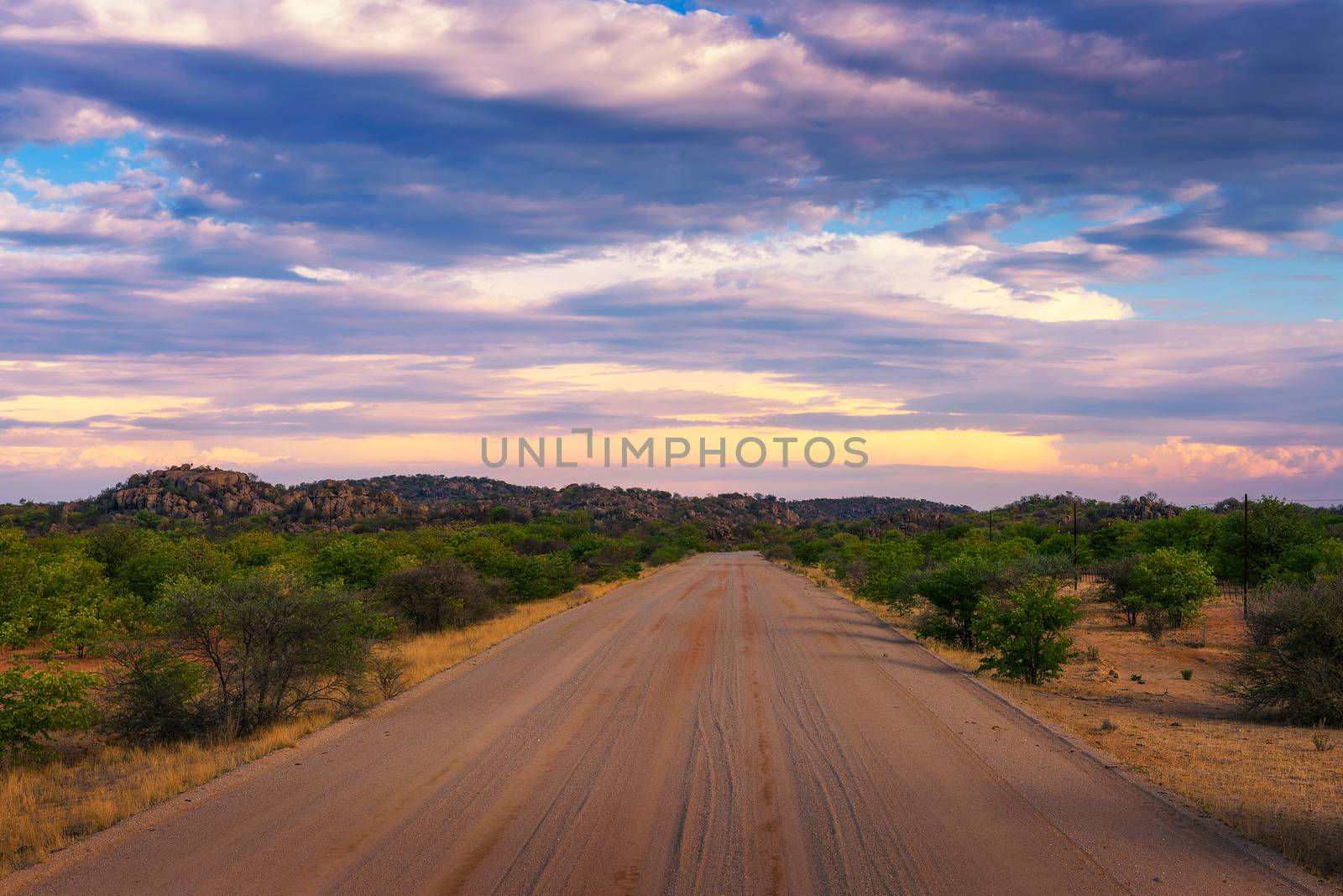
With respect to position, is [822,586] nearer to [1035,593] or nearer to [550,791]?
[1035,593]

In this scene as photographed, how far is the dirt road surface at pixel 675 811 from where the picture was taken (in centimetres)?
817

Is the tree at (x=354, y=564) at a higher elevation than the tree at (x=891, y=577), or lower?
higher

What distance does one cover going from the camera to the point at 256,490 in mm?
132875

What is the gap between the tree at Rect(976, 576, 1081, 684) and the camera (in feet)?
74.3

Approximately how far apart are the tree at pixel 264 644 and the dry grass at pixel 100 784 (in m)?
0.66

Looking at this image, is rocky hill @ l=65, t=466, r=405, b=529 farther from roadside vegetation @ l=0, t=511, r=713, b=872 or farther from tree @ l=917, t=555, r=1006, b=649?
tree @ l=917, t=555, r=1006, b=649

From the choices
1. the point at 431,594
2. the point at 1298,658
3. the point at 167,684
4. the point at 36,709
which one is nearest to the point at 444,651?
the point at 431,594

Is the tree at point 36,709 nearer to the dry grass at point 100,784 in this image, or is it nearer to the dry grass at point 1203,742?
the dry grass at point 100,784

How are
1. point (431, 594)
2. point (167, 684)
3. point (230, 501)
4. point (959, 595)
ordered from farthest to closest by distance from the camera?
point (230, 501) < point (431, 594) < point (959, 595) < point (167, 684)

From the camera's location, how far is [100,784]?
12.6 meters

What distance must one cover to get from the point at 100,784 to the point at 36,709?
249cm

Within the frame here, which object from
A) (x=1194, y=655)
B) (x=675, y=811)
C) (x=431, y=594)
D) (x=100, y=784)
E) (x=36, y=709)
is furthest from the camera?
(x=431, y=594)

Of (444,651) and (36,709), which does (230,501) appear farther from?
(36,709)

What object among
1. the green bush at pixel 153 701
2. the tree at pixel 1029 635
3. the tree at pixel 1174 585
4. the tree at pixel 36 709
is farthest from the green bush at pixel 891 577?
the tree at pixel 36 709
